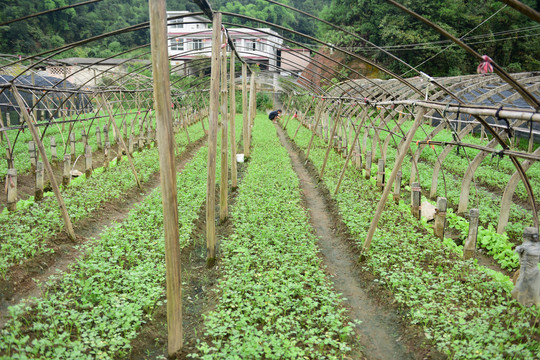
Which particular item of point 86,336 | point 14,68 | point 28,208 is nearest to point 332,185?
point 28,208

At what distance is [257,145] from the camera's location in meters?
20.3

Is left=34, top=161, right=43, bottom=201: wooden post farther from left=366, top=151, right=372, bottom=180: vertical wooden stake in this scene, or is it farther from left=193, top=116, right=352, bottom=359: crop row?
left=366, top=151, right=372, bottom=180: vertical wooden stake

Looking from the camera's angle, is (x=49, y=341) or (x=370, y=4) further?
(x=370, y=4)

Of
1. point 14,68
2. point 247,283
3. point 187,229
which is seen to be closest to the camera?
point 247,283

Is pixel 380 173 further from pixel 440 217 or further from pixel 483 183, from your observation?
pixel 440 217

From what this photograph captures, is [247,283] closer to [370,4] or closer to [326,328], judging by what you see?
[326,328]

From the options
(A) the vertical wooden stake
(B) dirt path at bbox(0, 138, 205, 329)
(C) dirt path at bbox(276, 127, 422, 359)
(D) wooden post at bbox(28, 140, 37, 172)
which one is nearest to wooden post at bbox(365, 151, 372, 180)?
(A) the vertical wooden stake

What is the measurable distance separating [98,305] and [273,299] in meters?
2.32

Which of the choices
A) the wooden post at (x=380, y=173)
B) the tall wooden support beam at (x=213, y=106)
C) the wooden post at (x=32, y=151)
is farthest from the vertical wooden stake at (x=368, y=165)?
the wooden post at (x=32, y=151)

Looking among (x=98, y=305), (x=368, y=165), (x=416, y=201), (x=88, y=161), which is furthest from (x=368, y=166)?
(x=98, y=305)

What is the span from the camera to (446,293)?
5492 millimetres

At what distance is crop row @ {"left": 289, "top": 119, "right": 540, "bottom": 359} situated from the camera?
440 cm

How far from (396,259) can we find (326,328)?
251cm

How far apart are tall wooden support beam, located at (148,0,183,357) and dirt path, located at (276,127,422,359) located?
2423mm
